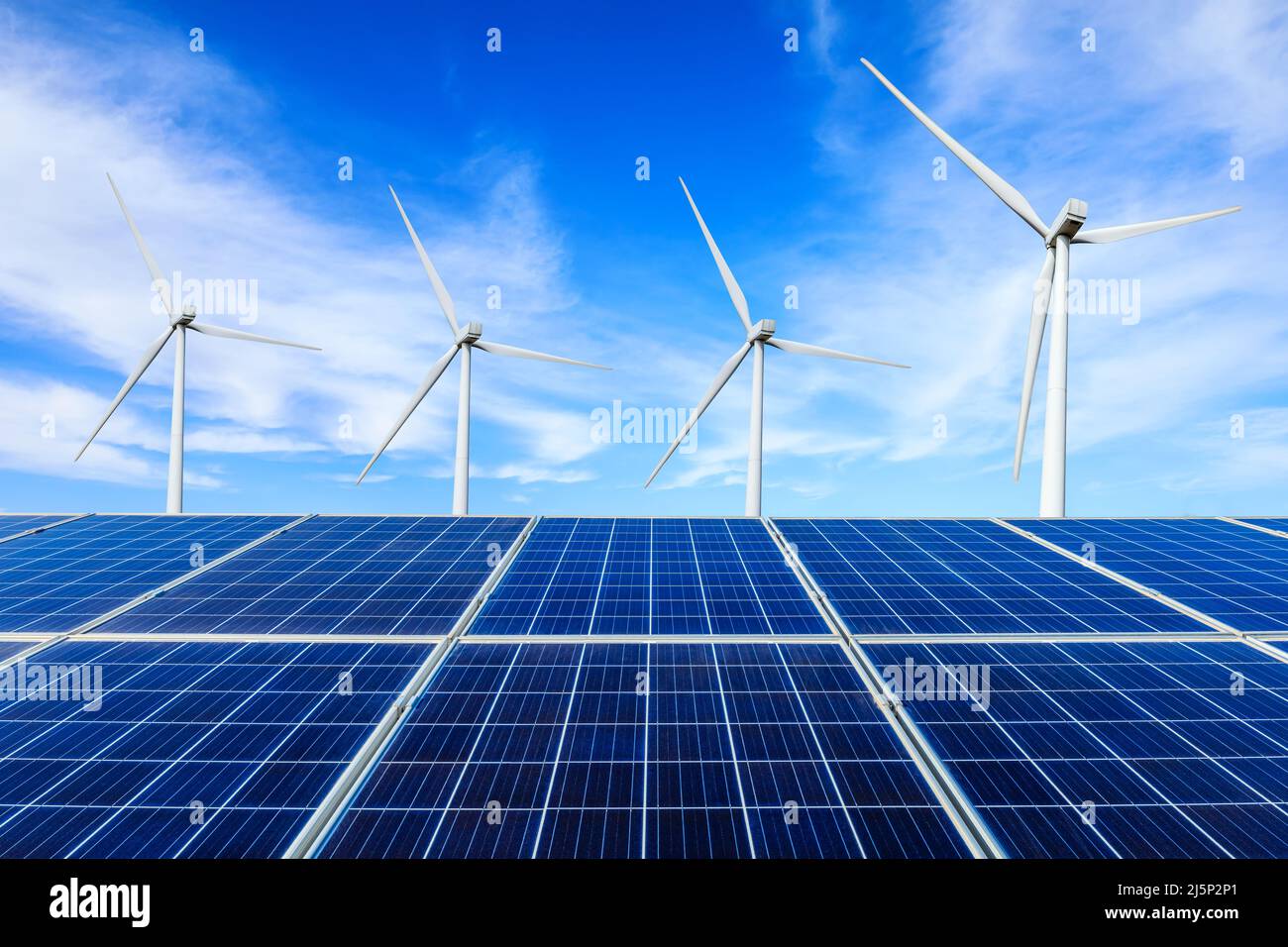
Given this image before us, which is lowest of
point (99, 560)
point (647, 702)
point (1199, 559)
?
point (647, 702)

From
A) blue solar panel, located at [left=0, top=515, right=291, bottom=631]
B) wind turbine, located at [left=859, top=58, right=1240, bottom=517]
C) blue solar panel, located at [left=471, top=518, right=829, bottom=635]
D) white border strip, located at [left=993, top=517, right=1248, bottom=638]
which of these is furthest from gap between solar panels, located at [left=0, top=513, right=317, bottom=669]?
wind turbine, located at [left=859, top=58, right=1240, bottom=517]

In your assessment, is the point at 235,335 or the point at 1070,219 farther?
the point at 235,335

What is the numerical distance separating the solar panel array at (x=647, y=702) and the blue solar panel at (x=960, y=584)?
14cm

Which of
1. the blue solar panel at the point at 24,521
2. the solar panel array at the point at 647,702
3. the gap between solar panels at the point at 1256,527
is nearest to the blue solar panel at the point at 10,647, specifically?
the solar panel array at the point at 647,702

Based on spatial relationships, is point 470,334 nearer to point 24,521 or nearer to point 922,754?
point 24,521

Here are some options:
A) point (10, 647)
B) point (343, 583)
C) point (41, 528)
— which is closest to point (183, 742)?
point (10, 647)

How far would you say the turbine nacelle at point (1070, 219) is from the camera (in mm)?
34250

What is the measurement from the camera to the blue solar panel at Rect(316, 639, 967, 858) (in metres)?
11.2

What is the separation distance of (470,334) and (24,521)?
23010mm

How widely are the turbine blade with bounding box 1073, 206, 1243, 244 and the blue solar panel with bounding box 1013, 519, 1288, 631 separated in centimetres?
1473

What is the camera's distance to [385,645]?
17.9 m

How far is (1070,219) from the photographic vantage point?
3431cm
